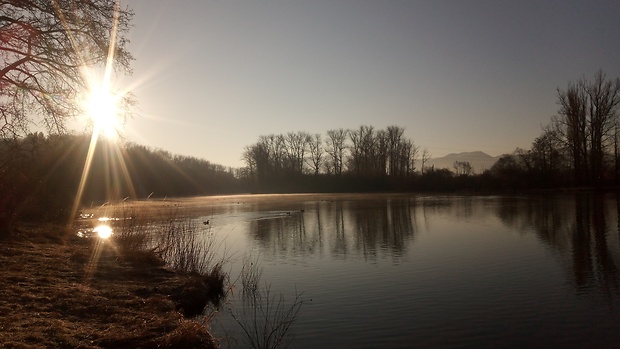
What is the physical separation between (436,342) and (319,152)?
101 metres

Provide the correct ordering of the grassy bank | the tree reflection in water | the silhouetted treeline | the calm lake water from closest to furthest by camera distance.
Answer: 1. the grassy bank
2. the calm lake water
3. the tree reflection in water
4. the silhouetted treeline

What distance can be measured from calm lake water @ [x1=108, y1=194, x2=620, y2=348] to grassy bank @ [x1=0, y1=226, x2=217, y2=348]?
156 cm

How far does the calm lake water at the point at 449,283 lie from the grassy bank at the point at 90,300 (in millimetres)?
1557

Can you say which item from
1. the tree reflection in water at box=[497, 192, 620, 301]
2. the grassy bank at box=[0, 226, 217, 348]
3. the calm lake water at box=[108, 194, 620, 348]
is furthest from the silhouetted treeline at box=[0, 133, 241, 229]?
the tree reflection in water at box=[497, 192, 620, 301]

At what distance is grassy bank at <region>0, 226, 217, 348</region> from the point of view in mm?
6426

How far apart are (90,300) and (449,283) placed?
28.1ft

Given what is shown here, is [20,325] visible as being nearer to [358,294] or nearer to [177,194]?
[358,294]

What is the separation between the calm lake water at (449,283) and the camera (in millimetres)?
8499

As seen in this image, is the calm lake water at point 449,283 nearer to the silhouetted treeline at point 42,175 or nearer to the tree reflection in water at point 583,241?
the tree reflection in water at point 583,241

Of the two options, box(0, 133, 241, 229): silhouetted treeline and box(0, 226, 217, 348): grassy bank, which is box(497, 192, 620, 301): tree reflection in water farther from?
box(0, 133, 241, 229): silhouetted treeline

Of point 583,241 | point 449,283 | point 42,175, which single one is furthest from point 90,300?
point 583,241

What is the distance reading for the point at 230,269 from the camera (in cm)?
1538

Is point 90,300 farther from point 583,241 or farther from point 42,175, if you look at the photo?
point 583,241

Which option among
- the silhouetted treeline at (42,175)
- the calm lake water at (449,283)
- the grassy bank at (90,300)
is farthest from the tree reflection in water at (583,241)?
the silhouetted treeline at (42,175)
